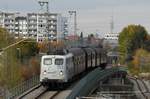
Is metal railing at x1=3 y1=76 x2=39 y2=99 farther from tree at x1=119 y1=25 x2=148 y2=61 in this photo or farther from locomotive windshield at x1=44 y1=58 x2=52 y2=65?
tree at x1=119 y1=25 x2=148 y2=61

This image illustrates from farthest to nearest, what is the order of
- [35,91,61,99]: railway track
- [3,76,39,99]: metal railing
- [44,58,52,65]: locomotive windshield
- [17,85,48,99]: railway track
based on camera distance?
[44,58,52,65]: locomotive windshield < [17,85,48,99]: railway track < [35,91,61,99]: railway track < [3,76,39,99]: metal railing

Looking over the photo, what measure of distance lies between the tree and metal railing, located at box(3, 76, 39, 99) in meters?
94.0

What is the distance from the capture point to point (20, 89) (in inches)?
1737

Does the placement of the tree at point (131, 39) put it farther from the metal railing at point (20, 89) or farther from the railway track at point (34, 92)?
the railway track at point (34, 92)

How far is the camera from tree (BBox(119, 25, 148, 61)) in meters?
149

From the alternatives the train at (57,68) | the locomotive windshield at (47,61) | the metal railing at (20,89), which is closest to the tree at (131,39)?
the metal railing at (20,89)

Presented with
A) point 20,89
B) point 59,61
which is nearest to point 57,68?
point 59,61

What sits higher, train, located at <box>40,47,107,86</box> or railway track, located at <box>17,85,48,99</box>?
train, located at <box>40,47,107,86</box>

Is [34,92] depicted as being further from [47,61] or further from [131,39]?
[131,39]

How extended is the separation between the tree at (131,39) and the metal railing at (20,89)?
94034 millimetres

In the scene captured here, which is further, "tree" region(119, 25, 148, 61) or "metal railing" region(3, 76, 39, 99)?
"tree" region(119, 25, 148, 61)

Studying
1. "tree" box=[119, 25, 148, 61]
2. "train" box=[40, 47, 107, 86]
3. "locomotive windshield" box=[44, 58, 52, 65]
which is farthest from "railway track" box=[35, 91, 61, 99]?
"tree" box=[119, 25, 148, 61]

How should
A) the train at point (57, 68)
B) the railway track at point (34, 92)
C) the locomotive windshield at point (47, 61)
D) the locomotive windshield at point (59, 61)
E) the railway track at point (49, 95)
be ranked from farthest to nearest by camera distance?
the locomotive windshield at point (47, 61) → the locomotive windshield at point (59, 61) → the train at point (57, 68) → the railway track at point (34, 92) → the railway track at point (49, 95)

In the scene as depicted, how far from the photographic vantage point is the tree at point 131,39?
148738 mm
